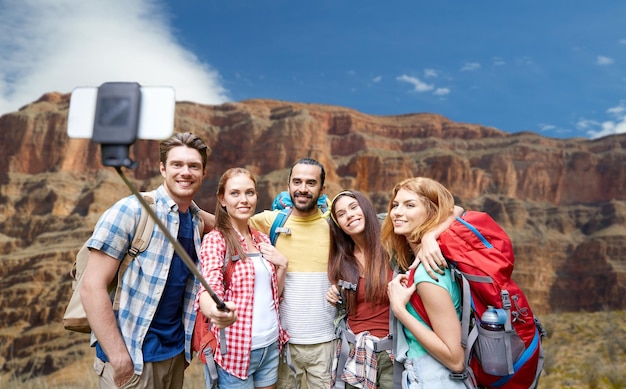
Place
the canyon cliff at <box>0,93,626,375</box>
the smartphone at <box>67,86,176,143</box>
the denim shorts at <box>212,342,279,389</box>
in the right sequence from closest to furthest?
the smartphone at <box>67,86,176,143</box> → the denim shorts at <box>212,342,279,389</box> → the canyon cliff at <box>0,93,626,375</box>

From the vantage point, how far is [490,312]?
219 centimetres

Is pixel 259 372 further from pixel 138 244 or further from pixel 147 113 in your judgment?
pixel 147 113

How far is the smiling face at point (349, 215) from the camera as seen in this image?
304cm

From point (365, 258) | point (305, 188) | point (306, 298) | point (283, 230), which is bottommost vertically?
point (306, 298)

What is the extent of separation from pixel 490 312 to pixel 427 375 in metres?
0.43

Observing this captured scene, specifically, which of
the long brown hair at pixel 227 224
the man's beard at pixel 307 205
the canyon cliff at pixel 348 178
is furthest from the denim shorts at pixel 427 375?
the canyon cliff at pixel 348 178

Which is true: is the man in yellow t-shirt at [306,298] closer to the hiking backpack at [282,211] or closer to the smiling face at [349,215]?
the hiking backpack at [282,211]

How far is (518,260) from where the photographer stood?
154 feet

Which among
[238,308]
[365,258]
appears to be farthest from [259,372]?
[365,258]

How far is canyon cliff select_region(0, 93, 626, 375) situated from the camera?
140 ft

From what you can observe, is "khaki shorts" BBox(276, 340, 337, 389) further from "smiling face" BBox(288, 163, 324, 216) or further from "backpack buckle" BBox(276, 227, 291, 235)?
"smiling face" BBox(288, 163, 324, 216)

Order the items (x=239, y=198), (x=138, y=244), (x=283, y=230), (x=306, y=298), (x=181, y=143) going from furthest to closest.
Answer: (x=283, y=230)
(x=306, y=298)
(x=239, y=198)
(x=181, y=143)
(x=138, y=244)

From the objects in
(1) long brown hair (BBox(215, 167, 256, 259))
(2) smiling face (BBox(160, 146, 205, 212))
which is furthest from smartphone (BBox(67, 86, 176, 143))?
(1) long brown hair (BBox(215, 167, 256, 259))

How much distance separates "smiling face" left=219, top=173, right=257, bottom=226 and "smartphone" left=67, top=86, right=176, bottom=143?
1431 millimetres
